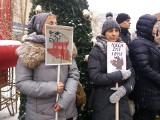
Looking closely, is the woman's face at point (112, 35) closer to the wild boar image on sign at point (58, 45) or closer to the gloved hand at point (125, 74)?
the gloved hand at point (125, 74)

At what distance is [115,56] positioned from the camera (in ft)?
11.1

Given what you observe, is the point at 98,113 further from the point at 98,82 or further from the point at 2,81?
the point at 2,81

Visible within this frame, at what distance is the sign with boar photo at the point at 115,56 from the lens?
3350mm

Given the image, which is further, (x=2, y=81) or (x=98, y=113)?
(x=2, y=81)

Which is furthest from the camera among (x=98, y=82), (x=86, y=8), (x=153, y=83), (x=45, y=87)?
(x=86, y=8)

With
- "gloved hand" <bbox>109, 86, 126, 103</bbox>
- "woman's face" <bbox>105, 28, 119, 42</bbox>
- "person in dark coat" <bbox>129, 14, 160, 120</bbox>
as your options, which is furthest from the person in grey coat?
"person in dark coat" <bbox>129, 14, 160, 120</bbox>

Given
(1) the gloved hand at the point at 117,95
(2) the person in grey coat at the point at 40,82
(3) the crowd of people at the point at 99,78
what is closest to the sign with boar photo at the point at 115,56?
(3) the crowd of people at the point at 99,78

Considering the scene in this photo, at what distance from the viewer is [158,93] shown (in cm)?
365

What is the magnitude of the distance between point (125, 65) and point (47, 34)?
1.05 metres

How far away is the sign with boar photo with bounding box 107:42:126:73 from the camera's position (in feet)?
11.0

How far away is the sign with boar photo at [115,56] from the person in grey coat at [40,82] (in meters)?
0.49

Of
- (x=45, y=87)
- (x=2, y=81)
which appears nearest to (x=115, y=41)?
(x=45, y=87)

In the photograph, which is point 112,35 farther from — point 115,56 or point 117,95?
point 117,95

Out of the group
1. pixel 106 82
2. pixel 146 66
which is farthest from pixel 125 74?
pixel 146 66
